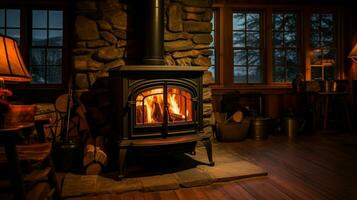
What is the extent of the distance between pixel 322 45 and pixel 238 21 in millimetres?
1591

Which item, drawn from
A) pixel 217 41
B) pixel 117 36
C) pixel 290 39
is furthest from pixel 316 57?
pixel 117 36

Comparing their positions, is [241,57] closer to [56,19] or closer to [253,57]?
[253,57]

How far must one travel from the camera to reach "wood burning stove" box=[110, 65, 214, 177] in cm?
287

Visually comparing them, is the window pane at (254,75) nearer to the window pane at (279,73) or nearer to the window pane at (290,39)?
the window pane at (279,73)

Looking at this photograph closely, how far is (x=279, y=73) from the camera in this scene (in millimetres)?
5652

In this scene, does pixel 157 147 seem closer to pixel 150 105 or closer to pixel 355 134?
pixel 150 105

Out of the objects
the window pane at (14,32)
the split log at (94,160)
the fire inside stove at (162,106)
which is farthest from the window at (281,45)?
the window pane at (14,32)

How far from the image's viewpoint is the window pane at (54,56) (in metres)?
4.71

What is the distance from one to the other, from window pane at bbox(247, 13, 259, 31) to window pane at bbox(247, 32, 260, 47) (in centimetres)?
9

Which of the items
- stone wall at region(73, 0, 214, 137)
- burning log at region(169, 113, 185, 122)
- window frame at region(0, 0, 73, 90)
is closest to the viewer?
burning log at region(169, 113, 185, 122)

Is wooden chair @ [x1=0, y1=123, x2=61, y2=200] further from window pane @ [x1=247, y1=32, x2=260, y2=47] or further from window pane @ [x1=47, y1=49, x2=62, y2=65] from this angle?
window pane @ [x1=247, y1=32, x2=260, y2=47]

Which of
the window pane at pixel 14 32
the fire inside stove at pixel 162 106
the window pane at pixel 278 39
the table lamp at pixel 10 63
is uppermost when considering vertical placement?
the window pane at pixel 278 39

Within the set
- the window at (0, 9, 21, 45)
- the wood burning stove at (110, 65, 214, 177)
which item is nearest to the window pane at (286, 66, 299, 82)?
the wood burning stove at (110, 65, 214, 177)

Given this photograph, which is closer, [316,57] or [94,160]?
[94,160]
